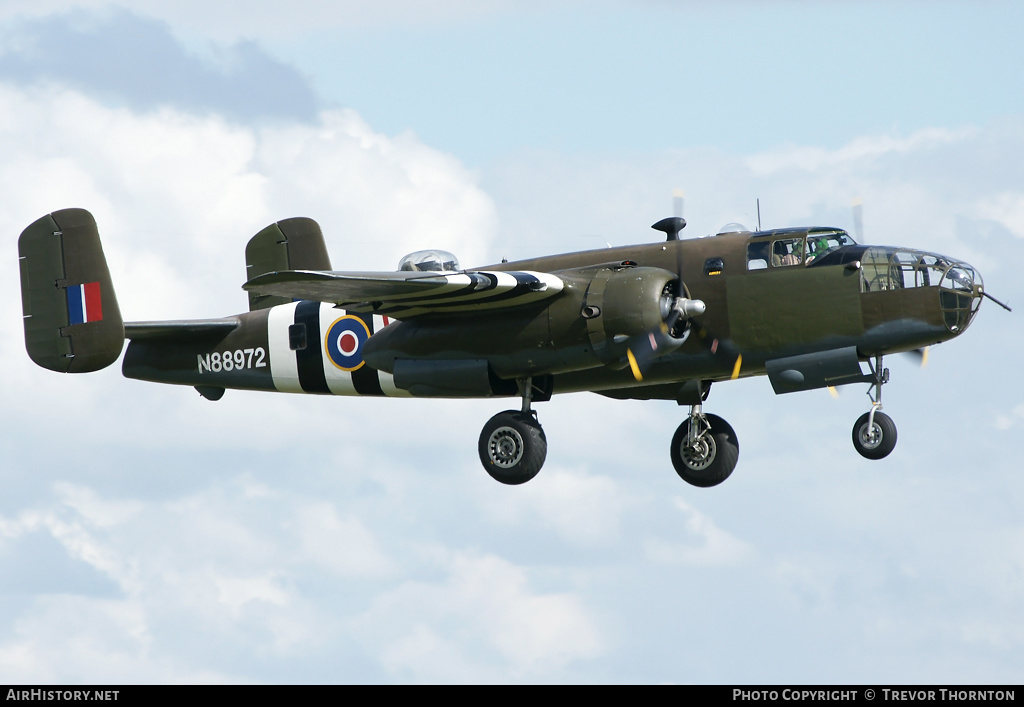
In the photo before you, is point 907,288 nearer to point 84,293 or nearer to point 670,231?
point 670,231

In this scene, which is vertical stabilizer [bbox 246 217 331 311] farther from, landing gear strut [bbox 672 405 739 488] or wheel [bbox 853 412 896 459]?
wheel [bbox 853 412 896 459]

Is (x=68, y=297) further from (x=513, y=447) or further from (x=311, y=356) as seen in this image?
(x=513, y=447)

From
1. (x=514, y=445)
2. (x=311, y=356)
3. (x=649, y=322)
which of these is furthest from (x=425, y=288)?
(x=311, y=356)

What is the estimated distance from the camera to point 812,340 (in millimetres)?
21656

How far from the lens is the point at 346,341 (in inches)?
954

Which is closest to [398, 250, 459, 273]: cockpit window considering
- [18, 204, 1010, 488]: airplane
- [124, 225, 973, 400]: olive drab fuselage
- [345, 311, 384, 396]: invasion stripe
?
[18, 204, 1010, 488]: airplane

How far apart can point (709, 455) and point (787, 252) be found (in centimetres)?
402

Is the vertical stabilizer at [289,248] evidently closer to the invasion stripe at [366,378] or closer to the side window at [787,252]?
the invasion stripe at [366,378]

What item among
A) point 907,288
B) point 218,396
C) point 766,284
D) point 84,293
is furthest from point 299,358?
point 907,288

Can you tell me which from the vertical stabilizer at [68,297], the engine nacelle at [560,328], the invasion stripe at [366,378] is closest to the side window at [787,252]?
the engine nacelle at [560,328]

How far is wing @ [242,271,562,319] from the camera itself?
2088cm

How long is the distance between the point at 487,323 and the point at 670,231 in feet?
10.4

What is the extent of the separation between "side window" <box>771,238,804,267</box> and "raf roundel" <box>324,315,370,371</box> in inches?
263
